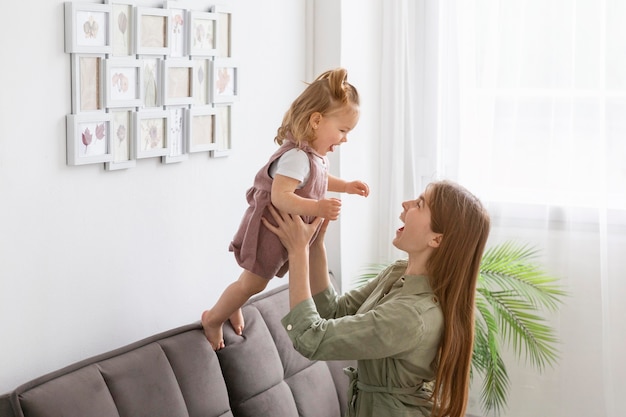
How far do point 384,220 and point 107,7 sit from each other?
6.03 ft

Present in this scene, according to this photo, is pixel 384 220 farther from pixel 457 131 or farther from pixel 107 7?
pixel 107 7

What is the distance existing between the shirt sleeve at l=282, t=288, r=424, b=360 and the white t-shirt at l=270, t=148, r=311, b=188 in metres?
0.35

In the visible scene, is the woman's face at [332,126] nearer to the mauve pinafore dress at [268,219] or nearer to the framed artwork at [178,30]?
the mauve pinafore dress at [268,219]

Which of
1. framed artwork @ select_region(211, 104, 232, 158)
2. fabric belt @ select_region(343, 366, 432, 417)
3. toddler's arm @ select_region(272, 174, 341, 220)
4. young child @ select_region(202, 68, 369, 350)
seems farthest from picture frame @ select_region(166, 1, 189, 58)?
fabric belt @ select_region(343, 366, 432, 417)

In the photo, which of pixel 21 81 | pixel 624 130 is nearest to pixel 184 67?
pixel 21 81

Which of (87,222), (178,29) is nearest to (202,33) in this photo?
(178,29)

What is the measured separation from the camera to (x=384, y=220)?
377cm

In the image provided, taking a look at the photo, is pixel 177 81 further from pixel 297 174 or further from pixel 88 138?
pixel 297 174

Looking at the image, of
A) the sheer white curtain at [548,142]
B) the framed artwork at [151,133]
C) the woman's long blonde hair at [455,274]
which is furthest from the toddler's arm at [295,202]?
the sheer white curtain at [548,142]

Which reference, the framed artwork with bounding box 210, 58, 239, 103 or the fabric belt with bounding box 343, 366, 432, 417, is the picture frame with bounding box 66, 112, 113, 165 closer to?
the framed artwork with bounding box 210, 58, 239, 103

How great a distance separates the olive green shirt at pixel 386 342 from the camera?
6.75 feet

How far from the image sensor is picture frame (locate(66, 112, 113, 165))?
216 cm

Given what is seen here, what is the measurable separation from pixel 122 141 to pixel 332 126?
0.56 m

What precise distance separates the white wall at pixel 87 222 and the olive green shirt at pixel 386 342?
0.55m
